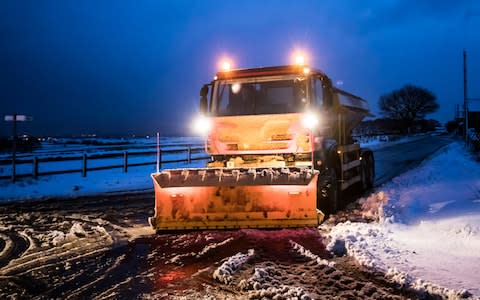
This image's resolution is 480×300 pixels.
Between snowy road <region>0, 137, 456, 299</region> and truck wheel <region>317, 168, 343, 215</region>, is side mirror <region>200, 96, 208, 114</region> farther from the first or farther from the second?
truck wheel <region>317, 168, 343, 215</region>

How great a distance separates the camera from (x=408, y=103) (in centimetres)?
9994

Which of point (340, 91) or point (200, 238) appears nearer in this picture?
point (200, 238)

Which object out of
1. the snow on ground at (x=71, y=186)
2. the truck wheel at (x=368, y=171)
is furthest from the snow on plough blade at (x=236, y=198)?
the snow on ground at (x=71, y=186)

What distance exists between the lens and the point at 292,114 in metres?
9.05

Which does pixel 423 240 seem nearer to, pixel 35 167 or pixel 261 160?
pixel 261 160

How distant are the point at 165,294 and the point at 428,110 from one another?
103421 millimetres

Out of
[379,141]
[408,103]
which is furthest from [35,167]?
[408,103]

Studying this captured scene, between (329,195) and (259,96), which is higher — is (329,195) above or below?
below

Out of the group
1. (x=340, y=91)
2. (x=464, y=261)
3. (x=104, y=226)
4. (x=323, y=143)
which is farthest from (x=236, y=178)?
(x=340, y=91)

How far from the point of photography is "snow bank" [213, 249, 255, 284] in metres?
5.64

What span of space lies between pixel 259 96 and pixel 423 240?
4085 millimetres

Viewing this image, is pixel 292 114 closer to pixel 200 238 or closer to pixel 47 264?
pixel 200 238

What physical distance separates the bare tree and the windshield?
95.0 m

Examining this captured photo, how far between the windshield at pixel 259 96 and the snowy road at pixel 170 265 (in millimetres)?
2423
